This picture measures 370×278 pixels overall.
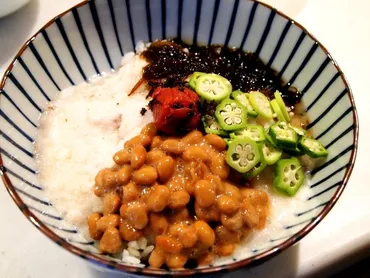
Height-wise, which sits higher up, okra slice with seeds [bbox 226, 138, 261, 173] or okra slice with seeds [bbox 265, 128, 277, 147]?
okra slice with seeds [bbox 265, 128, 277, 147]

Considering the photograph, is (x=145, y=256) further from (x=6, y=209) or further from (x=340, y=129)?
(x=340, y=129)

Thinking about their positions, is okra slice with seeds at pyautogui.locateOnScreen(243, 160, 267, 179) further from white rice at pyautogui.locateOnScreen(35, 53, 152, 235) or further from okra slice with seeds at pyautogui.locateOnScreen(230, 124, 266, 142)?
white rice at pyautogui.locateOnScreen(35, 53, 152, 235)

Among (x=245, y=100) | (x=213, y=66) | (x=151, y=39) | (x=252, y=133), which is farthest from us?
(x=151, y=39)

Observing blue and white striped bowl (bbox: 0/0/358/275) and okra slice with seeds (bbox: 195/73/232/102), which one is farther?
okra slice with seeds (bbox: 195/73/232/102)

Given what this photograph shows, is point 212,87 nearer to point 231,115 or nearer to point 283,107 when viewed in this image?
point 231,115

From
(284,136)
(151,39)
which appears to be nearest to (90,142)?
(151,39)

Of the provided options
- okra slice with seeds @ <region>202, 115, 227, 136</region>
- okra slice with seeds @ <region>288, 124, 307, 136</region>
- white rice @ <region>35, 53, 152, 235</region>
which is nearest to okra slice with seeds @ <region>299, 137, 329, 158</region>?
okra slice with seeds @ <region>288, 124, 307, 136</region>

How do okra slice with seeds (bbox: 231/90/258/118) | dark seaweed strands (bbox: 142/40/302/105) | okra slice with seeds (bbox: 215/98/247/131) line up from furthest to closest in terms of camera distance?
dark seaweed strands (bbox: 142/40/302/105), okra slice with seeds (bbox: 231/90/258/118), okra slice with seeds (bbox: 215/98/247/131)

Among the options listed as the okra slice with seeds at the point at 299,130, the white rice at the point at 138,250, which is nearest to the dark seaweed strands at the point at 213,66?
the okra slice with seeds at the point at 299,130
